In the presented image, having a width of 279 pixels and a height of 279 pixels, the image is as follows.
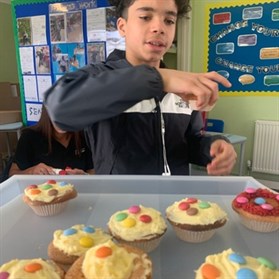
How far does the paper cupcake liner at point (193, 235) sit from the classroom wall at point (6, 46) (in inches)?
158

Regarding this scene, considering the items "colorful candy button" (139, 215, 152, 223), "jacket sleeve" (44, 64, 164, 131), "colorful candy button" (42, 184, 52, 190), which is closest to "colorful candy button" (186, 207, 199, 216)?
"colorful candy button" (139, 215, 152, 223)

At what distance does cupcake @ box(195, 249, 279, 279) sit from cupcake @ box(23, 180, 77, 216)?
48 centimetres

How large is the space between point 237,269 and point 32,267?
38cm

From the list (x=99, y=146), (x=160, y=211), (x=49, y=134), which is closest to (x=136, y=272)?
(x=160, y=211)

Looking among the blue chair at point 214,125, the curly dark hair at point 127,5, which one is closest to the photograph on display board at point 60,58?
the blue chair at point 214,125

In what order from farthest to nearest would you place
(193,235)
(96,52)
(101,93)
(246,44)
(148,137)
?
(246,44) < (96,52) < (148,137) < (193,235) < (101,93)

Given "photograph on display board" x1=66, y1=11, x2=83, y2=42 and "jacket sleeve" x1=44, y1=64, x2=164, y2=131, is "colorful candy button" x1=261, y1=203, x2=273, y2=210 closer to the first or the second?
"jacket sleeve" x1=44, y1=64, x2=164, y2=131

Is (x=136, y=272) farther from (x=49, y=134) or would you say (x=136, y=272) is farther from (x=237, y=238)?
(x=49, y=134)

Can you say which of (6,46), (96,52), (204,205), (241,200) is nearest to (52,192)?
(204,205)

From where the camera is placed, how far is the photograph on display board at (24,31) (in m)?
2.52

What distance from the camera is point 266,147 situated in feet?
8.79

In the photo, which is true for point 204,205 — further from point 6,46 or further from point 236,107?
point 6,46

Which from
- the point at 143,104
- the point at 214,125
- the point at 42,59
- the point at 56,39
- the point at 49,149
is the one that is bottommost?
the point at 214,125

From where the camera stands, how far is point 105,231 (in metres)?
0.73
